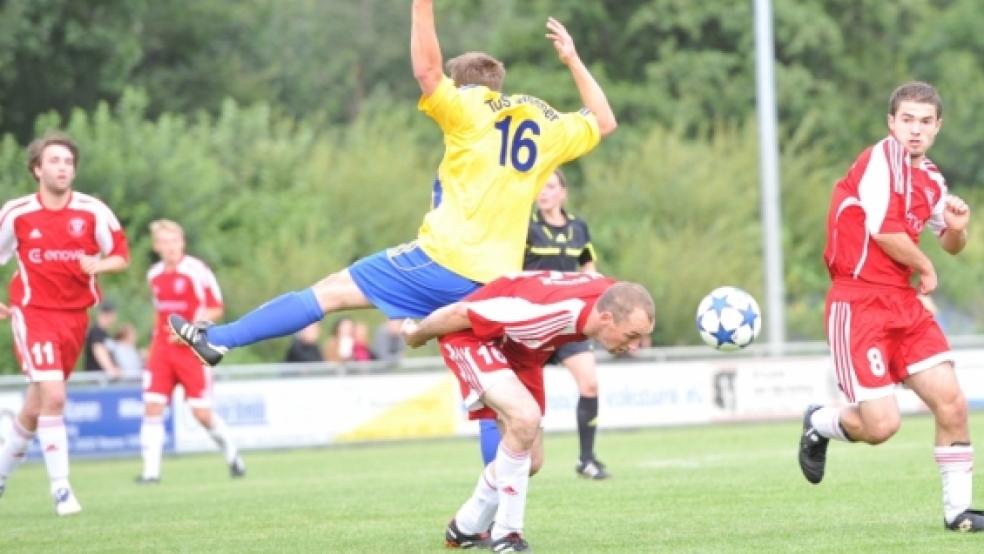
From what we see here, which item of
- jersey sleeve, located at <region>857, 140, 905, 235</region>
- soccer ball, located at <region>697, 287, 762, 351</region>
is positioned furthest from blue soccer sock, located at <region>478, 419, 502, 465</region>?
jersey sleeve, located at <region>857, 140, 905, 235</region>

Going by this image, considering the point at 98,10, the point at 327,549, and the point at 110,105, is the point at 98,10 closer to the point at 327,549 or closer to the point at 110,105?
the point at 110,105

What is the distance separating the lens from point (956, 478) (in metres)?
8.92

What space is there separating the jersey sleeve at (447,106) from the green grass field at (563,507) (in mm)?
2236

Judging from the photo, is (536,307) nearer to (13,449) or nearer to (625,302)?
(625,302)

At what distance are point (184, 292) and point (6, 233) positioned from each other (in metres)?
4.78

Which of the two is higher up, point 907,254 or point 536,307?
point 907,254

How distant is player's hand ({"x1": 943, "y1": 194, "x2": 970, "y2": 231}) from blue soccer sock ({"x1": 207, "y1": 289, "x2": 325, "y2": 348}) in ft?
10.9

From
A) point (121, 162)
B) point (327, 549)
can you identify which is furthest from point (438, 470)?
point (121, 162)

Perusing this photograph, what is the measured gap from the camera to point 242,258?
3300 centimetres

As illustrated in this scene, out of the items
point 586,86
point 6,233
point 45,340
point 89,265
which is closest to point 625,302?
point 586,86

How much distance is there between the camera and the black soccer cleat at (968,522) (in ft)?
28.9

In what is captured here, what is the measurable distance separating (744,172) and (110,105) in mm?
14215

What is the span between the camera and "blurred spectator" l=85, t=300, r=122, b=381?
72.1 ft

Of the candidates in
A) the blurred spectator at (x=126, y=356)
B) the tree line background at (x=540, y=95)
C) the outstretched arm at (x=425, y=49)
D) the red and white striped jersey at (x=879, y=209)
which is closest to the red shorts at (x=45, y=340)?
the outstretched arm at (x=425, y=49)
